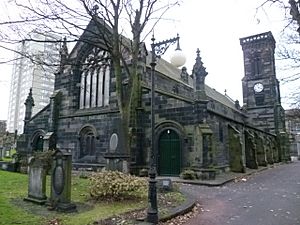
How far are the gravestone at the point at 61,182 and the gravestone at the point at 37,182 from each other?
64cm

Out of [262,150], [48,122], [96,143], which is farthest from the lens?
[262,150]

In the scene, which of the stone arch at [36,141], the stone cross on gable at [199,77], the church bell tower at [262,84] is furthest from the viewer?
the church bell tower at [262,84]

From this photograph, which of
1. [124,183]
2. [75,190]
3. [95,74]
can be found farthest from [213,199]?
[95,74]

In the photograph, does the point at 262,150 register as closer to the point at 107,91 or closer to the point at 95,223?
the point at 107,91

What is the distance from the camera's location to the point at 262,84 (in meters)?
45.0

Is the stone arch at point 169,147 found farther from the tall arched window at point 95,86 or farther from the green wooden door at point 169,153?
the tall arched window at point 95,86

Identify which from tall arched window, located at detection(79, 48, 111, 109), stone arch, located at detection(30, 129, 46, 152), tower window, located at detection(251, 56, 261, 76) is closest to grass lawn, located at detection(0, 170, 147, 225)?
tall arched window, located at detection(79, 48, 111, 109)

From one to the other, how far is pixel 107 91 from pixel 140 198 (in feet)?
41.4

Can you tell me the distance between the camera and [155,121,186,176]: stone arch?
17962mm

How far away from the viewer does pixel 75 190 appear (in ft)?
37.9

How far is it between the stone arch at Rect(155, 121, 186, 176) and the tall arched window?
511cm

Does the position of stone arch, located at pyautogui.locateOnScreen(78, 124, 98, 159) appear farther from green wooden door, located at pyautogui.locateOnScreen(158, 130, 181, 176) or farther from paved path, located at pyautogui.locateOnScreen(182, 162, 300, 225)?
paved path, located at pyautogui.locateOnScreen(182, 162, 300, 225)

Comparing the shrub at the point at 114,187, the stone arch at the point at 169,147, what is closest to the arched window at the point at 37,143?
the stone arch at the point at 169,147

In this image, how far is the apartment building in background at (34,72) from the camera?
39.5 ft
